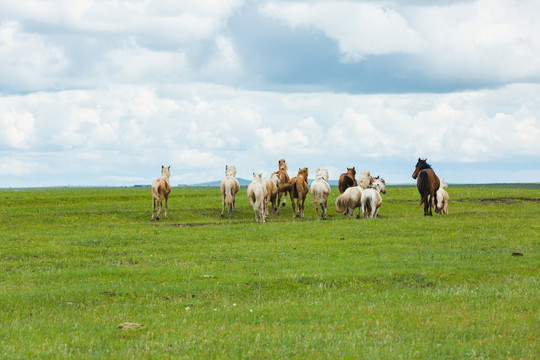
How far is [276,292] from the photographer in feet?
48.6

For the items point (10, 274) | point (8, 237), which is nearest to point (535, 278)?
point (10, 274)

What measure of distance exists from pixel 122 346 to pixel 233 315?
117 inches

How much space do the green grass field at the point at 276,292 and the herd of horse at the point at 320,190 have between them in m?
5.87

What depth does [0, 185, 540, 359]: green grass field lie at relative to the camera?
9.67 meters

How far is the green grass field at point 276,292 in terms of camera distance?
381 inches

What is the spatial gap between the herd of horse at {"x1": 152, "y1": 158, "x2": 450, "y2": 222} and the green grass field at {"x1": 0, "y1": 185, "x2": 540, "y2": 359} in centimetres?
587

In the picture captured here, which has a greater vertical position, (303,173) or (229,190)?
(303,173)

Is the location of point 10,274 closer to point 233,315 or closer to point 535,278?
point 233,315

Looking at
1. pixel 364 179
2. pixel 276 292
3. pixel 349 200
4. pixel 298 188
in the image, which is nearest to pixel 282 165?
pixel 298 188

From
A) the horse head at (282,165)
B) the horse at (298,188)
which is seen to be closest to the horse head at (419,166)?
the horse at (298,188)

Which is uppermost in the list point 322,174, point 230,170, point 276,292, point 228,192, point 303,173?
point 230,170

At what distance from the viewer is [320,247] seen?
22.8m

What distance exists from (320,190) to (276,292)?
22.4 meters

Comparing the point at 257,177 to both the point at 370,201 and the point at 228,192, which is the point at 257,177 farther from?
the point at 370,201
